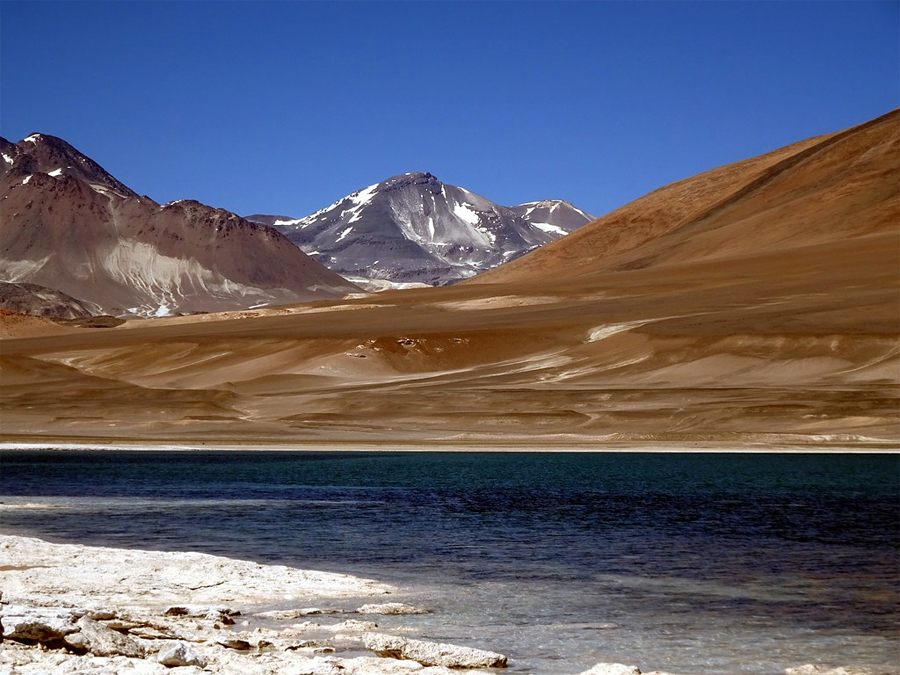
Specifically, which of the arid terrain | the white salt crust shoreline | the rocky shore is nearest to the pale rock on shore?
the rocky shore

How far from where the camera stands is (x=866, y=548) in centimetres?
2291

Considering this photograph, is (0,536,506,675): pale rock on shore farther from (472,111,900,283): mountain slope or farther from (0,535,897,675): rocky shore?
(472,111,900,283): mountain slope

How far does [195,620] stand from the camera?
A: 15.1m

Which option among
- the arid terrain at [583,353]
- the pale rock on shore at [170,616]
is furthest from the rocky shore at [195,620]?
the arid terrain at [583,353]

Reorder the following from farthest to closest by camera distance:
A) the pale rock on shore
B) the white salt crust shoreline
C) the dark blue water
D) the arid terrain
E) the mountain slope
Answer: the mountain slope < the arid terrain < the white salt crust shoreline < the dark blue water < the pale rock on shore

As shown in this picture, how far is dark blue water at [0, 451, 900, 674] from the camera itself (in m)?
15.6

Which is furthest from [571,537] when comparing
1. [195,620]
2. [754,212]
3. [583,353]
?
[754,212]

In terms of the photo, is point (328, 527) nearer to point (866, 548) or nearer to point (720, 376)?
point (866, 548)

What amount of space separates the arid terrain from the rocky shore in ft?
112

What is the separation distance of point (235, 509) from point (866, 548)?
1374cm

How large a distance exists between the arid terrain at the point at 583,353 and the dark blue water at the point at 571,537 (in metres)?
13.5

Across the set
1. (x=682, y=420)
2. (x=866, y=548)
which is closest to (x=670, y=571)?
(x=866, y=548)

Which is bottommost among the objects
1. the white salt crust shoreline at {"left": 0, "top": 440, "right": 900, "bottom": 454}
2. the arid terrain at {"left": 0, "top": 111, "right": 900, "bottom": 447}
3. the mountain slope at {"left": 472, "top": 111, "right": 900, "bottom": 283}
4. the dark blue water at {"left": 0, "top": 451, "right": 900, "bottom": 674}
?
the dark blue water at {"left": 0, "top": 451, "right": 900, "bottom": 674}

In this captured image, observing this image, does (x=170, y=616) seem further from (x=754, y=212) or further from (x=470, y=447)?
(x=754, y=212)
